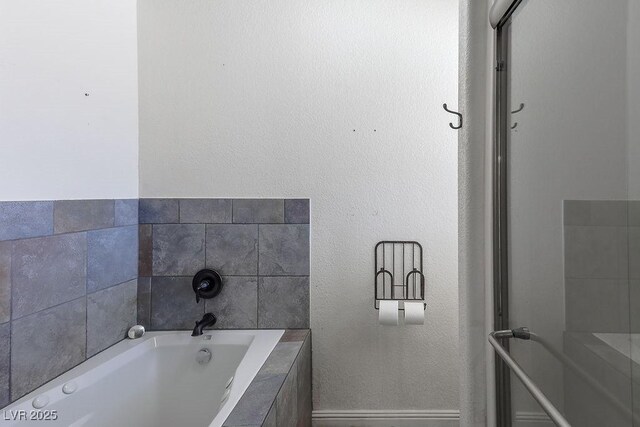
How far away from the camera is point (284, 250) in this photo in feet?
5.67

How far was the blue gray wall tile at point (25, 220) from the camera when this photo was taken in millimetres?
1076

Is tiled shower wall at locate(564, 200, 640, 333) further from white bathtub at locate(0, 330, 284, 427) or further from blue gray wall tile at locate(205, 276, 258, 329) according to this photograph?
blue gray wall tile at locate(205, 276, 258, 329)

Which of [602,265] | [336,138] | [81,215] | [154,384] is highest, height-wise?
[336,138]

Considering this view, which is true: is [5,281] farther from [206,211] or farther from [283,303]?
[283,303]

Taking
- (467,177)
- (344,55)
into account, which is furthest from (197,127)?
(467,177)

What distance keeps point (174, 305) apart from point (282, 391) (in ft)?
2.98

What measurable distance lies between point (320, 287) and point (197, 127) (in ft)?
3.59

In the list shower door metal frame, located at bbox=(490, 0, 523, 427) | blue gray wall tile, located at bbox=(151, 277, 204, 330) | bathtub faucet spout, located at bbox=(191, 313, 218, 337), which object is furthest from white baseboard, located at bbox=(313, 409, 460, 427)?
blue gray wall tile, located at bbox=(151, 277, 204, 330)

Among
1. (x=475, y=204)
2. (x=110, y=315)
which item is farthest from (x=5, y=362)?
(x=475, y=204)

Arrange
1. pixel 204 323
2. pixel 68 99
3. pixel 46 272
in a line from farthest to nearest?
pixel 204 323 < pixel 68 99 < pixel 46 272

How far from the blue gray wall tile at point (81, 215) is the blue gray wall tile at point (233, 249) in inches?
18.4

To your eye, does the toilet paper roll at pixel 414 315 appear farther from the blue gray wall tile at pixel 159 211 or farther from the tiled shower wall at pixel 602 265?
the blue gray wall tile at pixel 159 211

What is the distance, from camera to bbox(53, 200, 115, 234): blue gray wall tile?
1.28 meters

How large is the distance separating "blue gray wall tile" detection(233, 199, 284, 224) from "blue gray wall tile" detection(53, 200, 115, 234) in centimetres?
59
